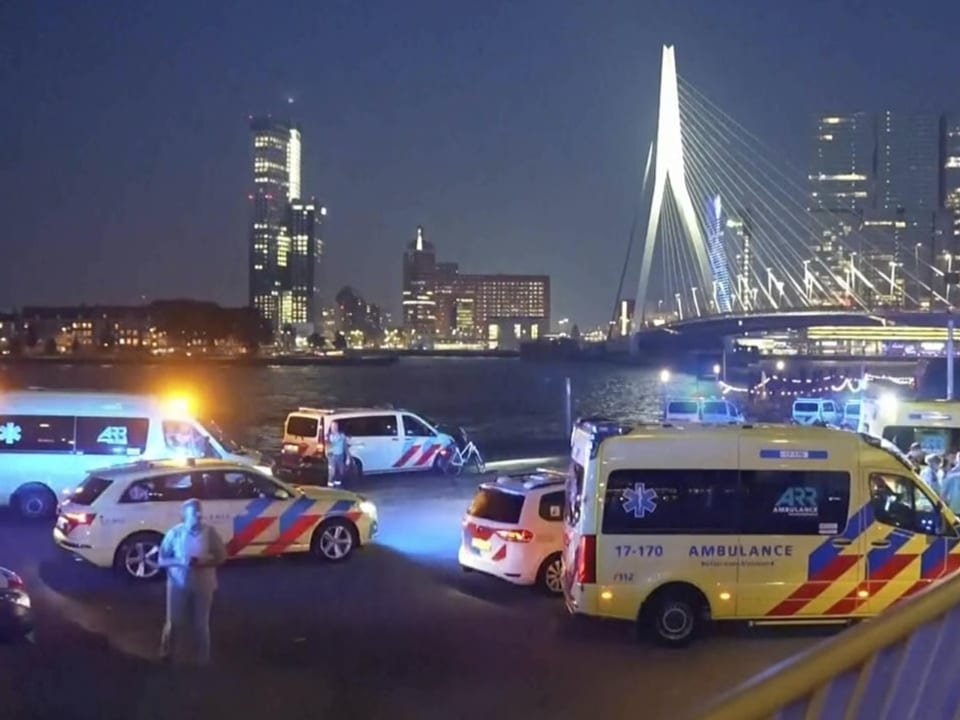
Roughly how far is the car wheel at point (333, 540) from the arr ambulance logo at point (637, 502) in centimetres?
497

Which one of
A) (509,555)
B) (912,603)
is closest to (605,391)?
(509,555)

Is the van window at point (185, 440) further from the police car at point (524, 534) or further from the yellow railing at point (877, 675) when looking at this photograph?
the yellow railing at point (877, 675)

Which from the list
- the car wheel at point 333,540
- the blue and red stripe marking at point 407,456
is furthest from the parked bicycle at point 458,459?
the car wheel at point 333,540

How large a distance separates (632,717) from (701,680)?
1.18 meters

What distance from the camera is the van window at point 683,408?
36.5 meters

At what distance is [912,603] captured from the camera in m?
2.51

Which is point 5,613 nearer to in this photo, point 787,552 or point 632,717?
point 632,717

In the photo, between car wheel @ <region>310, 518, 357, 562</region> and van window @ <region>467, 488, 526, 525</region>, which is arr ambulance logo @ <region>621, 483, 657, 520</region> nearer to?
van window @ <region>467, 488, 526, 525</region>

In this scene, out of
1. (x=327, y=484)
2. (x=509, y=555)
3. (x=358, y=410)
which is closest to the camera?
(x=509, y=555)

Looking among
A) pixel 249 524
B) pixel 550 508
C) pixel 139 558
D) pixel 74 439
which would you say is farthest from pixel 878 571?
pixel 74 439

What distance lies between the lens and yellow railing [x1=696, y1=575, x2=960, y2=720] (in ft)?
7.98

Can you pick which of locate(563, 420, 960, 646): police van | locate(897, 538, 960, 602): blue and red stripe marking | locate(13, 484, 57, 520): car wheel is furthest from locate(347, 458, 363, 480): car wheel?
locate(897, 538, 960, 602): blue and red stripe marking

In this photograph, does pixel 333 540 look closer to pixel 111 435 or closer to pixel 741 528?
pixel 741 528

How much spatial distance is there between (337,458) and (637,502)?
1253 cm
